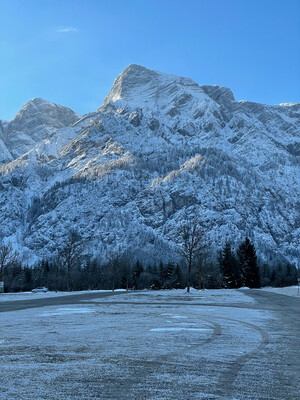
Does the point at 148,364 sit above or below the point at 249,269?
above

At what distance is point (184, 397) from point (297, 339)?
5.81 metres

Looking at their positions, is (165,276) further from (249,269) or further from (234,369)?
(234,369)

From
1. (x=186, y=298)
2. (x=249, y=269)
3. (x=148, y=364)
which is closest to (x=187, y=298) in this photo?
(x=186, y=298)

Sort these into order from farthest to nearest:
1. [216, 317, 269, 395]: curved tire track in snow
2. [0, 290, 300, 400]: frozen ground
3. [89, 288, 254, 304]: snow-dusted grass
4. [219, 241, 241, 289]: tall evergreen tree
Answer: [219, 241, 241, 289]: tall evergreen tree, [89, 288, 254, 304]: snow-dusted grass, [216, 317, 269, 395]: curved tire track in snow, [0, 290, 300, 400]: frozen ground

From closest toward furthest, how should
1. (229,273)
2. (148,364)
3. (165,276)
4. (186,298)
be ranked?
(148,364)
(186,298)
(229,273)
(165,276)

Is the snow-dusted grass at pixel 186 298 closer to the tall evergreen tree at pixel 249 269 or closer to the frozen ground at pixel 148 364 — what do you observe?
the frozen ground at pixel 148 364

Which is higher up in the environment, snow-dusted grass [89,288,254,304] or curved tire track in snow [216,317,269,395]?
curved tire track in snow [216,317,269,395]

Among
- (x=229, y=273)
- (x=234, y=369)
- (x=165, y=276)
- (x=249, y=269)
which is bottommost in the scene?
(x=165, y=276)

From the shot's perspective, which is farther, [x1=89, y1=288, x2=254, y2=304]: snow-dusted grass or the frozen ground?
[x1=89, y1=288, x2=254, y2=304]: snow-dusted grass

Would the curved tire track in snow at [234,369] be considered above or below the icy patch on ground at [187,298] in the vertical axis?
above

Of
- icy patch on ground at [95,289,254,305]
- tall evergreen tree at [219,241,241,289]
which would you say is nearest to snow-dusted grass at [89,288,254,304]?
icy patch on ground at [95,289,254,305]

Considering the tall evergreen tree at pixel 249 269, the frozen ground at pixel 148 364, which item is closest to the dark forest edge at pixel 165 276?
the tall evergreen tree at pixel 249 269

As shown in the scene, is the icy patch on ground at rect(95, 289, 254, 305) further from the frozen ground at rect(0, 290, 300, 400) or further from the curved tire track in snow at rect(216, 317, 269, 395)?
the curved tire track in snow at rect(216, 317, 269, 395)

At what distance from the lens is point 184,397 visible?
4379mm
